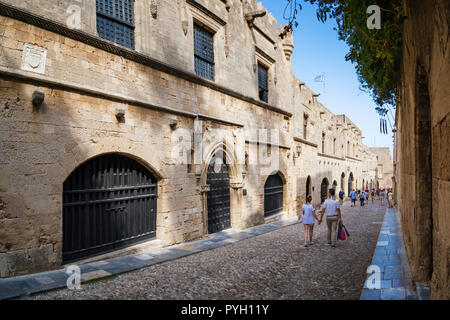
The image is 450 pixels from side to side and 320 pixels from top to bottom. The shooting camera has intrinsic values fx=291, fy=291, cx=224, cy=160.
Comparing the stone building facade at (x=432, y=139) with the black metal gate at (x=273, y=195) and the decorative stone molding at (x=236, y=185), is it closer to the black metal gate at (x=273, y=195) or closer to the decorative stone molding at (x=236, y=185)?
the decorative stone molding at (x=236, y=185)

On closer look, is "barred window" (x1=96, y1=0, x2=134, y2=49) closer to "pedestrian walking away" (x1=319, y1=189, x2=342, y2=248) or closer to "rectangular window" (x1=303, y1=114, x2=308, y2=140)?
"pedestrian walking away" (x1=319, y1=189, x2=342, y2=248)

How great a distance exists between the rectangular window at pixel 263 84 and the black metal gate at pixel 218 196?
4797mm

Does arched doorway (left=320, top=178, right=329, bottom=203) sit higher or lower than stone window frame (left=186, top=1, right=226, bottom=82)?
lower

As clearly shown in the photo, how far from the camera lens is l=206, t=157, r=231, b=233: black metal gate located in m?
9.64

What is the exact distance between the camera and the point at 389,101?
33.7ft

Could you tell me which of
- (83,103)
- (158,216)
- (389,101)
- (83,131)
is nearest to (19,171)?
→ (83,131)

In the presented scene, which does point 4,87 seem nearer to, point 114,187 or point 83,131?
point 83,131

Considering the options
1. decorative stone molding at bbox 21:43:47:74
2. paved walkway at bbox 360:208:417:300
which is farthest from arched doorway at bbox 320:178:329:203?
decorative stone molding at bbox 21:43:47:74

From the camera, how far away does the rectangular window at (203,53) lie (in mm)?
9391

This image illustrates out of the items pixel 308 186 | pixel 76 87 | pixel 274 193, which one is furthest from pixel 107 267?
pixel 308 186

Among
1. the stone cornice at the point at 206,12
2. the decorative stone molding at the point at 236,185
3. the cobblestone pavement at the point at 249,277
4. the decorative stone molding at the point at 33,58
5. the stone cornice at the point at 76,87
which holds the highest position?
the stone cornice at the point at 206,12

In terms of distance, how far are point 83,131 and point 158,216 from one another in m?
2.91

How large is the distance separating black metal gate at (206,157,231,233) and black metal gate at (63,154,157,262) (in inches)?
98.9

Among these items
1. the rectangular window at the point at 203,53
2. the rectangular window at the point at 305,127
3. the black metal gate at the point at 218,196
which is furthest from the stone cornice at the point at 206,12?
the rectangular window at the point at 305,127
